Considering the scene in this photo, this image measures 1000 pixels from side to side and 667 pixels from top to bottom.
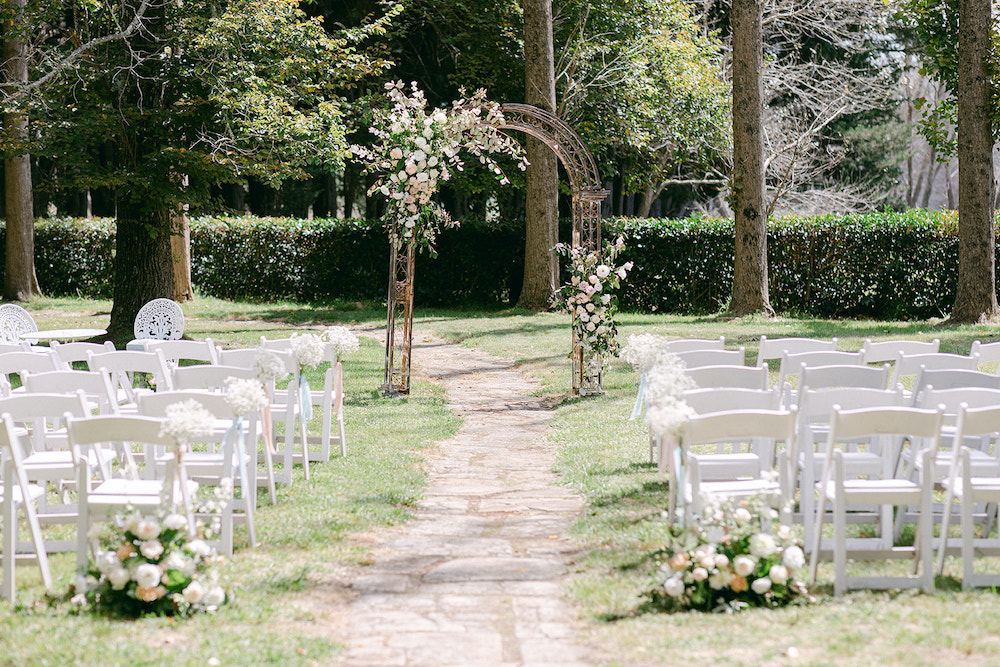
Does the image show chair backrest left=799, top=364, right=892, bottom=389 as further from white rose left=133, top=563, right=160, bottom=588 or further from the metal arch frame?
the metal arch frame

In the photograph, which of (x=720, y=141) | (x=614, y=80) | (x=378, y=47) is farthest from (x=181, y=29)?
(x=720, y=141)

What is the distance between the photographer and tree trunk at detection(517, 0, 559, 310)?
762 inches

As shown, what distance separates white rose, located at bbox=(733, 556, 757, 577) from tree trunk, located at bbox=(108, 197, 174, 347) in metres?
12.4

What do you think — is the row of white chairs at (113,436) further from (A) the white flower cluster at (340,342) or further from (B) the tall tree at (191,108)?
(B) the tall tree at (191,108)

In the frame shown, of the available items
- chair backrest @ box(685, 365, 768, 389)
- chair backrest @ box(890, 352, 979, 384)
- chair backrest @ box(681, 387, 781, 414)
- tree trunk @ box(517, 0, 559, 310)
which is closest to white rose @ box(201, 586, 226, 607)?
chair backrest @ box(681, 387, 781, 414)

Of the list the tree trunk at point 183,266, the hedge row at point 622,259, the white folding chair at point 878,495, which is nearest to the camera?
the white folding chair at point 878,495

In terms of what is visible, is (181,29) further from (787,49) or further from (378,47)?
(787,49)

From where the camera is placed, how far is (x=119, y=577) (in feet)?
14.5

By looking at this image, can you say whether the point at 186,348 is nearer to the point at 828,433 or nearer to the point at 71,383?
the point at 71,383

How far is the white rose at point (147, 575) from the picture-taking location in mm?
4352


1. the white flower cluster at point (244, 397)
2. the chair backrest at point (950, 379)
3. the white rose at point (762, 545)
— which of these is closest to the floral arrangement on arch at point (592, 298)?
the chair backrest at point (950, 379)

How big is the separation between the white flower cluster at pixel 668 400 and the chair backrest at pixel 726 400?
3.4 inches

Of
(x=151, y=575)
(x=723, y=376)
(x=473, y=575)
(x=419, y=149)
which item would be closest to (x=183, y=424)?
(x=151, y=575)

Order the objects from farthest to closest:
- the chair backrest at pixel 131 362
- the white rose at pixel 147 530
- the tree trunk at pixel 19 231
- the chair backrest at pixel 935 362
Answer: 1. the tree trunk at pixel 19 231
2. the chair backrest at pixel 131 362
3. the chair backrest at pixel 935 362
4. the white rose at pixel 147 530
